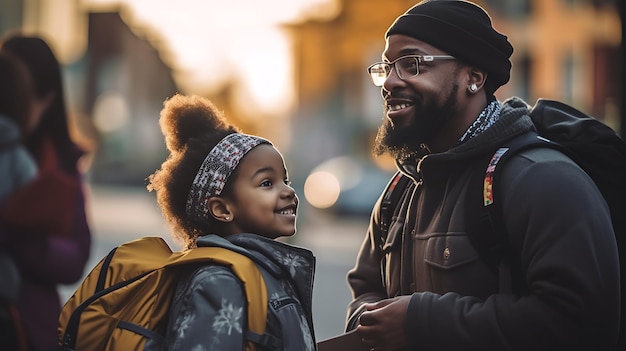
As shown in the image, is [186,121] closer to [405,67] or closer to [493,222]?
[405,67]

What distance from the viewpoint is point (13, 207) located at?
163 inches

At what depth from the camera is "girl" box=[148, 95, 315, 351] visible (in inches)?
109

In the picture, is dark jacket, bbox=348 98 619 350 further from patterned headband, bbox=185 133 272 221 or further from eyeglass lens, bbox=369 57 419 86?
patterned headband, bbox=185 133 272 221

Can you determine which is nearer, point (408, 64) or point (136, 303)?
point (136, 303)

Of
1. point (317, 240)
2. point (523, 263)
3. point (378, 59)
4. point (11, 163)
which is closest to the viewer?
point (523, 263)

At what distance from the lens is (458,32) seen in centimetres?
314

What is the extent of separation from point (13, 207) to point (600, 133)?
2.45 metres

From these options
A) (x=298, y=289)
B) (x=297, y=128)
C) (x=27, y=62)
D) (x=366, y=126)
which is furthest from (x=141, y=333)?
(x=297, y=128)

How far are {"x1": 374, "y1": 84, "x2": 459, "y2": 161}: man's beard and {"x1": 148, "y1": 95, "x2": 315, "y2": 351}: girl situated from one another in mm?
390

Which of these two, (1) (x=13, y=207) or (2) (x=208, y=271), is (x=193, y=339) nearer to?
(2) (x=208, y=271)

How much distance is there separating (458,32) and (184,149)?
3.30 ft

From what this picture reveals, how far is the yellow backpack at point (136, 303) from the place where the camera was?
111 inches

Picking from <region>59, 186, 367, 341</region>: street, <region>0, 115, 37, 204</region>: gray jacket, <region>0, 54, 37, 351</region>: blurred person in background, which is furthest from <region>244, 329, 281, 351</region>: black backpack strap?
<region>59, 186, 367, 341</region>: street

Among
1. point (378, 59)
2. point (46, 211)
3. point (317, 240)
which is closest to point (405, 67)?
point (46, 211)
